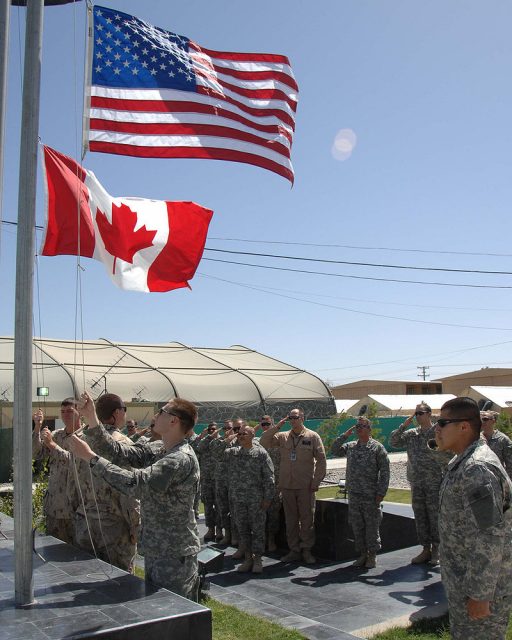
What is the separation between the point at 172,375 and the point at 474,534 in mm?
28120

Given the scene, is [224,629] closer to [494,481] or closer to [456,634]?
[456,634]

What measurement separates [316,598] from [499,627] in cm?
405

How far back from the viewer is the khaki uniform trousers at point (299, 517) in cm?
894

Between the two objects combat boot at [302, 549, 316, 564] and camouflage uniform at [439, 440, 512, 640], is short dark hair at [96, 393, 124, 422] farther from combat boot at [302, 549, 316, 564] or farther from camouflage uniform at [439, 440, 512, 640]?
combat boot at [302, 549, 316, 564]

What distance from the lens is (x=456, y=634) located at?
344 centimetres

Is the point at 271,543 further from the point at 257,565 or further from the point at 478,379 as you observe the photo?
the point at 478,379

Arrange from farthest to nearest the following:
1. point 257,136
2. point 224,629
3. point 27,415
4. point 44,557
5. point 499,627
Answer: point 257,136, point 224,629, point 44,557, point 27,415, point 499,627

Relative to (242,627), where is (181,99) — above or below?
above

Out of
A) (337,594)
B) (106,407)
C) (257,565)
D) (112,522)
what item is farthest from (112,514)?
(257,565)

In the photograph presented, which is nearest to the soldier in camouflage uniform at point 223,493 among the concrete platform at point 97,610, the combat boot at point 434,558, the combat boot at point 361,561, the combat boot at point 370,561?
the combat boot at point 361,561

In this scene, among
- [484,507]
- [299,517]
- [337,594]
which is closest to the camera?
[484,507]

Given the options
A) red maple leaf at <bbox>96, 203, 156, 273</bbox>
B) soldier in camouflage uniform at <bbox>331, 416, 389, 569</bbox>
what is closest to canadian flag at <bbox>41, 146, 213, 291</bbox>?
red maple leaf at <bbox>96, 203, 156, 273</bbox>

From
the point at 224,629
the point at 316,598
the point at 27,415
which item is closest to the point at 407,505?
the point at 316,598

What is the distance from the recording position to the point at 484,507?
3275 mm
